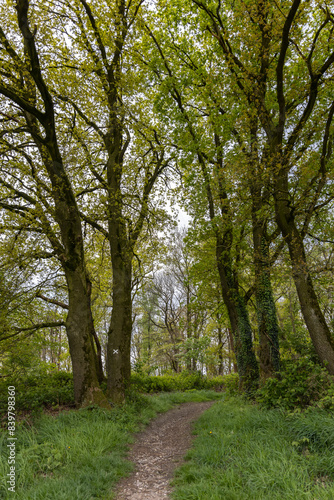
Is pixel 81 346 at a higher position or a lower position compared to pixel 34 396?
higher

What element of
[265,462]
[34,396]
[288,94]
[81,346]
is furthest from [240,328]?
[288,94]

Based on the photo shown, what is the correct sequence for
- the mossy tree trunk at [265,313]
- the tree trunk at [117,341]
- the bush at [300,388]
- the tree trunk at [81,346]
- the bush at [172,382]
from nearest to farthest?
the bush at [300,388], the tree trunk at [81,346], the tree trunk at [117,341], the mossy tree trunk at [265,313], the bush at [172,382]

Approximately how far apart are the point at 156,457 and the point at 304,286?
15.5 ft

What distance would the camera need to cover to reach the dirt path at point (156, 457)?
3479mm

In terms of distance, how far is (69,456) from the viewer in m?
3.80

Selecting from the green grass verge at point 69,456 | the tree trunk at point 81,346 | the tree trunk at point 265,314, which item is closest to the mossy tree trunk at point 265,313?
the tree trunk at point 265,314

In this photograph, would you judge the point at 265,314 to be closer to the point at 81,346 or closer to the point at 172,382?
the point at 81,346

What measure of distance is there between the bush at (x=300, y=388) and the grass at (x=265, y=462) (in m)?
0.48

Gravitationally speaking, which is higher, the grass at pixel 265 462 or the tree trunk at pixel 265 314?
the tree trunk at pixel 265 314

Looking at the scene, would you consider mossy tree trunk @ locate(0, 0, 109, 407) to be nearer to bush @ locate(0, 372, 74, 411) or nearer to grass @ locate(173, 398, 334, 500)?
bush @ locate(0, 372, 74, 411)

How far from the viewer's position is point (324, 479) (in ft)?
9.25

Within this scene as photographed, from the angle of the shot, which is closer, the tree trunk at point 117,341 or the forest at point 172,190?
the forest at point 172,190

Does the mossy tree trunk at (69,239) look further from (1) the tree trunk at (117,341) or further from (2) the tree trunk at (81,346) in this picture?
(1) the tree trunk at (117,341)

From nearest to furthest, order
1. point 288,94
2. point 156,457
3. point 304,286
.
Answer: point 156,457 → point 304,286 → point 288,94
